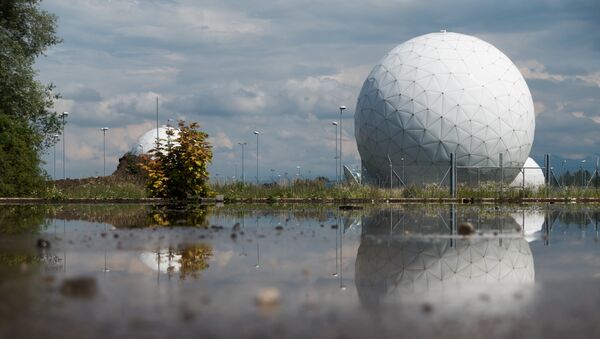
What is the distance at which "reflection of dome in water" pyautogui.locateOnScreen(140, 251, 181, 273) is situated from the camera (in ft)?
24.7

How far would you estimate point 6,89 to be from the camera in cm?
3259

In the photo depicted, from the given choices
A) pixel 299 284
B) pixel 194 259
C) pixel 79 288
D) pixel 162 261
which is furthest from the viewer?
pixel 194 259

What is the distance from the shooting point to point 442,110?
39125mm

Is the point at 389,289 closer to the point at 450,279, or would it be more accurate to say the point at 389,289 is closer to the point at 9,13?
the point at 450,279

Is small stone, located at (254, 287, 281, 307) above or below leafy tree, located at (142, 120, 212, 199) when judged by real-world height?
below

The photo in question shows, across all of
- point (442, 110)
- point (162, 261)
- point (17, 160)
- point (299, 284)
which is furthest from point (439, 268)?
point (442, 110)

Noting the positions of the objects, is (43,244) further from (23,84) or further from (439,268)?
(23,84)

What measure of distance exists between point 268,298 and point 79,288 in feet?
5.37

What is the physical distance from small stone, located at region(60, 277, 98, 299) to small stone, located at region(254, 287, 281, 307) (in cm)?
128

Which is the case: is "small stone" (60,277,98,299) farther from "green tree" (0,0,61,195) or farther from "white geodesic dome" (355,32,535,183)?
"white geodesic dome" (355,32,535,183)

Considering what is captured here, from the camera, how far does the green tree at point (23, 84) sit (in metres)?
31.0

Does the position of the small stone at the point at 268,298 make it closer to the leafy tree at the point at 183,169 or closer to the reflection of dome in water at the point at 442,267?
the reflection of dome in water at the point at 442,267

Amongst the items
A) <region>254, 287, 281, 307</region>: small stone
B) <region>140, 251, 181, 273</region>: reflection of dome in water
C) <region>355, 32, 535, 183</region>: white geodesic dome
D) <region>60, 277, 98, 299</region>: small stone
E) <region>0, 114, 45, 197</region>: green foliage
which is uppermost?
<region>355, 32, 535, 183</region>: white geodesic dome

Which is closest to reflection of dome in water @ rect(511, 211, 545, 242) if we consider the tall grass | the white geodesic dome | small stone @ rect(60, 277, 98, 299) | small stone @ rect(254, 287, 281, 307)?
small stone @ rect(254, 287, 281, 307)
